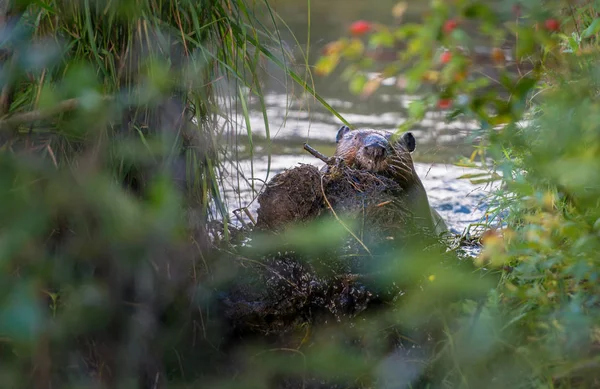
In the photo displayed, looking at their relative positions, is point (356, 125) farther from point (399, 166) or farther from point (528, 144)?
point (528, 144)

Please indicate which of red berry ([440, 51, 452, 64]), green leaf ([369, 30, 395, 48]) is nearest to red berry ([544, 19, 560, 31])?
red berry ([440, 51, 452, 64])

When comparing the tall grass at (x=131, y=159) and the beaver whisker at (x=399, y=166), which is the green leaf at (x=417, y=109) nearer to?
the tall grass at (x=131, y=159)

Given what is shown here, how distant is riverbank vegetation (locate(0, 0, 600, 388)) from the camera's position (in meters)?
1.26

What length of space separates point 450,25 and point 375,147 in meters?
2.53

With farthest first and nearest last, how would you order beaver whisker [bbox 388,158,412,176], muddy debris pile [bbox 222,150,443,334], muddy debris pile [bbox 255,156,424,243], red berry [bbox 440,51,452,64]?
beaver whisker [bbox 388,158,412,176] → muddy debris pile [bbox 255,156,424,243] → muddy debris pile [bbox 222,150,443,334] → red berry [bbox 440,51,452,64]

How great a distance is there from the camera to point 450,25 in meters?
1.28

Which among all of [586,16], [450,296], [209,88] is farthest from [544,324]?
[586,16]

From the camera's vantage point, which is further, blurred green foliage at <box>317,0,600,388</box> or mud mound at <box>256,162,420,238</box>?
mud mound at <box>256,162,420,238</box>

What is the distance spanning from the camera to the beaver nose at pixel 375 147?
380cm

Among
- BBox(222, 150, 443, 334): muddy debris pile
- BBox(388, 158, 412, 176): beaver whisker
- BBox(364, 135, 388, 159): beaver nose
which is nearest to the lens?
BBox(222, 150, 443, 334): muddy debris pile

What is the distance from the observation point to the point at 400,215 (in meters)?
3.41

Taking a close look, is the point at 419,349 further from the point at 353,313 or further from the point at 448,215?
the point at 448,215

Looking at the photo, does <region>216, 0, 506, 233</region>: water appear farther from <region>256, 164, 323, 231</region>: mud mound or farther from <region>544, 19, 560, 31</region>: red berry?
<region>544, 19, 560, 31</region>: red berry

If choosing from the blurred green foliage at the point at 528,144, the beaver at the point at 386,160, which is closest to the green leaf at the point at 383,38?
the blurred green foliage at the point at 528,144
